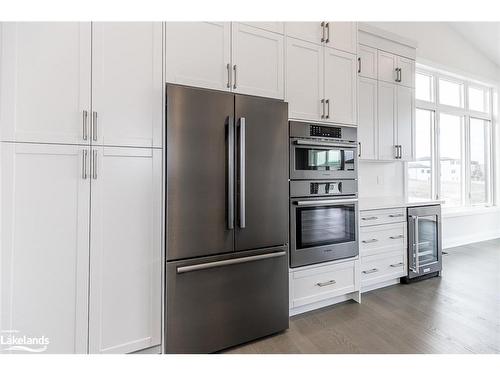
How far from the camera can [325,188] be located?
249cm

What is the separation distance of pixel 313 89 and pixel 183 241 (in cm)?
174

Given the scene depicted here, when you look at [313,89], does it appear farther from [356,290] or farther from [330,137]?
[356,290]

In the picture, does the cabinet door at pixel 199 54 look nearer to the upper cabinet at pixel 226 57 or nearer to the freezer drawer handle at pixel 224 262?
the upper cabinet at pixel 226 57

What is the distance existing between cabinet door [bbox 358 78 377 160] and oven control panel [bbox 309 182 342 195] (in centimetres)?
94

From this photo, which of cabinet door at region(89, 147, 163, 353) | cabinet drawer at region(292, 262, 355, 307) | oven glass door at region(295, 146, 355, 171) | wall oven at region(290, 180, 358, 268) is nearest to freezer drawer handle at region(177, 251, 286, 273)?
cabinet door at region(89, 147, 163, 353)

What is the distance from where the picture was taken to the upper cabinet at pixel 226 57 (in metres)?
1.87

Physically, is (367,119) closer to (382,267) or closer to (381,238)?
(381,238)

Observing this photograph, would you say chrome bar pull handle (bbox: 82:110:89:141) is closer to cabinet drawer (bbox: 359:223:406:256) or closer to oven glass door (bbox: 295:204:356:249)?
oven glass door (bbox: 295:204:356:249)

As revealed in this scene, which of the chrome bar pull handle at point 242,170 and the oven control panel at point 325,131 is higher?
the oven control panel at point 325,131

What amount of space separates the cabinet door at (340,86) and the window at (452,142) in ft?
6.62

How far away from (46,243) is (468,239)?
6.31m

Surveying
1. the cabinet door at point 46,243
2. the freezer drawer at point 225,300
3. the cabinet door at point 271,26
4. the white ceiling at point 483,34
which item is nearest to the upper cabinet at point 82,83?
the cabinet door at point 46,243

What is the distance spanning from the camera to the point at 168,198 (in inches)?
68.4

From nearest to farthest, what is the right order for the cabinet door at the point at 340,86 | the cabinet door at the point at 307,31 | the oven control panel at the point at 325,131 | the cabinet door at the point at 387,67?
the cabinet door at the point at 307,31 → the oven control panel at the point at 325,131 → the cabinet door at the point at 340,86 → the cabinet door at the point at 387,67
